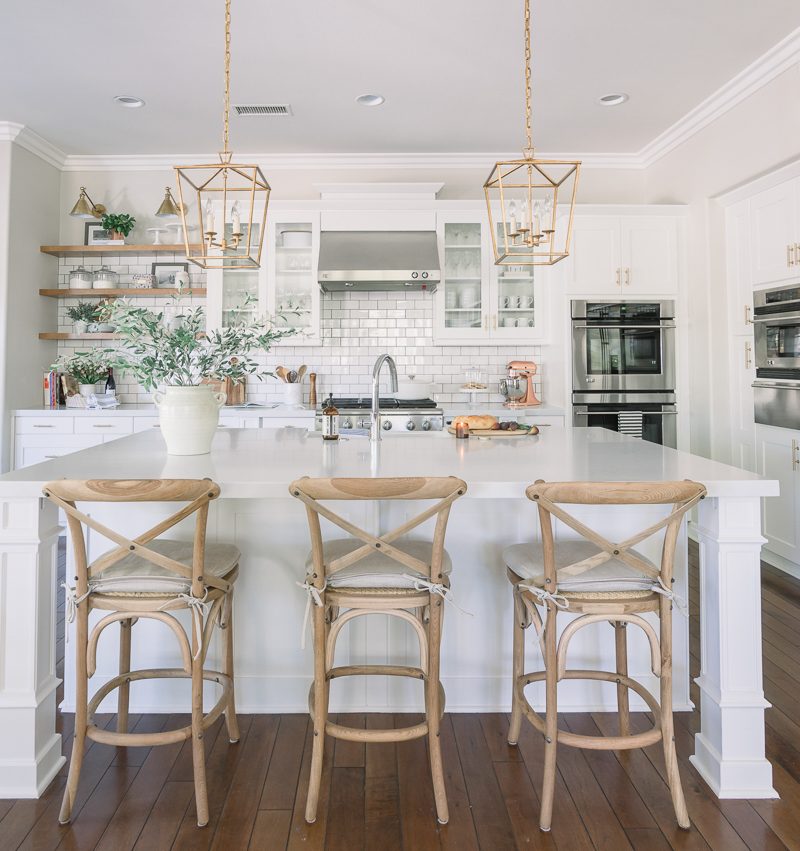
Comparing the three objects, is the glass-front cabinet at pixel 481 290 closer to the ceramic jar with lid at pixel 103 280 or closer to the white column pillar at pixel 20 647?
the ceramic jar with lid at pixel 103 280

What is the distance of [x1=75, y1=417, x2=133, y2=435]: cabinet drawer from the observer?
4.41 metres

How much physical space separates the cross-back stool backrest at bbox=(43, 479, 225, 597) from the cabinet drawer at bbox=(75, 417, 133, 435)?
303 centimetres

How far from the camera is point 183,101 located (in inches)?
158

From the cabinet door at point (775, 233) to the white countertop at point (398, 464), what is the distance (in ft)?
6.03

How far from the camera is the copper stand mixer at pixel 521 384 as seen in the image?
185 inches

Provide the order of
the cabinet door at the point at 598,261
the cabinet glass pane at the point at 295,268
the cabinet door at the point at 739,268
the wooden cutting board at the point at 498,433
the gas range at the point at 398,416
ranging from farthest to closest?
the cabinet glass pane at the point at 295,268, the cabinet door at the point at 598,261, the gas range at the point at 398,416, the cabinet door at the point at 739,268, the wooden cutting board at the point at 498,433

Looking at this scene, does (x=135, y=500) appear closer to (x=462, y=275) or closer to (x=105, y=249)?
(x=462, y=275)

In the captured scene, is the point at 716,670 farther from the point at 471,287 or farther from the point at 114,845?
Result: the point at 471,287

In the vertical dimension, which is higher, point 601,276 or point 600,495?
point 601,276

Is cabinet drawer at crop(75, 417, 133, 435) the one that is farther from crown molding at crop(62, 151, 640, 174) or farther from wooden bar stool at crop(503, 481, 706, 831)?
wooden bar stool at crop(503, 481, 706, 831)

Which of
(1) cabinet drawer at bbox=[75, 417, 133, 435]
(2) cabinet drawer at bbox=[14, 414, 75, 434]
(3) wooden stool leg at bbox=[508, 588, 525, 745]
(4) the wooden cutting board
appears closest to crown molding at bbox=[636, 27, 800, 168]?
(4) the wooden cutting board

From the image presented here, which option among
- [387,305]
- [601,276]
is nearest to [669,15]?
[601,276]

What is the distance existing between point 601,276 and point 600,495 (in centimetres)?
347

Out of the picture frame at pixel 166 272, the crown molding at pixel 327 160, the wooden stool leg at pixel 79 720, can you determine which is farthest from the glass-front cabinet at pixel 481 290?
the wooden stool leg at pixel 79 720
